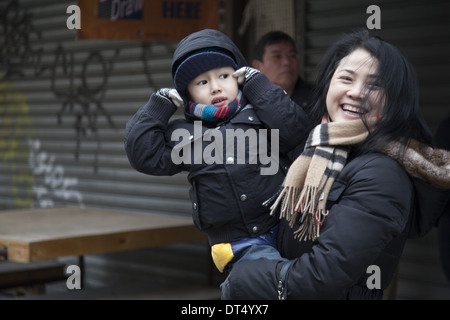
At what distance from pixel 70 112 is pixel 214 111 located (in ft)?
16.9

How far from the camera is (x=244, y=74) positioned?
7.38ft

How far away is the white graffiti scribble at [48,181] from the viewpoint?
7.03 m

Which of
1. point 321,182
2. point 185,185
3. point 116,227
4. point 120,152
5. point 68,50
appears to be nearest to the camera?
point 321,182

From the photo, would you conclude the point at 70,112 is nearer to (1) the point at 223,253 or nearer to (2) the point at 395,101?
(1) the point at 223,253

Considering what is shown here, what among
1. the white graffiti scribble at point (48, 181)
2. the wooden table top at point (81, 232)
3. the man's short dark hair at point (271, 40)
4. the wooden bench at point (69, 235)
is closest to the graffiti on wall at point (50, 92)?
the white graffiti scribble at point (48, 181)

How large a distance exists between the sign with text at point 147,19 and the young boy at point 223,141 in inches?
99.0

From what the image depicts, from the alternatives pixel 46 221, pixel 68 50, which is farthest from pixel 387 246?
pixel 68 50

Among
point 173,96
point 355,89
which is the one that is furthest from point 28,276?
point 355,89

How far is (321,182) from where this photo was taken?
1.83 metres

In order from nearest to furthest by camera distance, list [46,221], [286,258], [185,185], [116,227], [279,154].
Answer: [286,258] < [279,154] < [116,227] < [46,221] < [185,185]

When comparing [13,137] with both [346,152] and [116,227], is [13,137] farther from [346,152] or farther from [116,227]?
[346,152]

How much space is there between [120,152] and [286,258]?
185 inches

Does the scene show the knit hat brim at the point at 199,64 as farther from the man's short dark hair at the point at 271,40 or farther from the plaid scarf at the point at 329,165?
the man's short dark hair at the point at 271,40

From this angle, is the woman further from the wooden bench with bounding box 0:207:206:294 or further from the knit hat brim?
the wooden bench with bounding box 0:207:206:294
